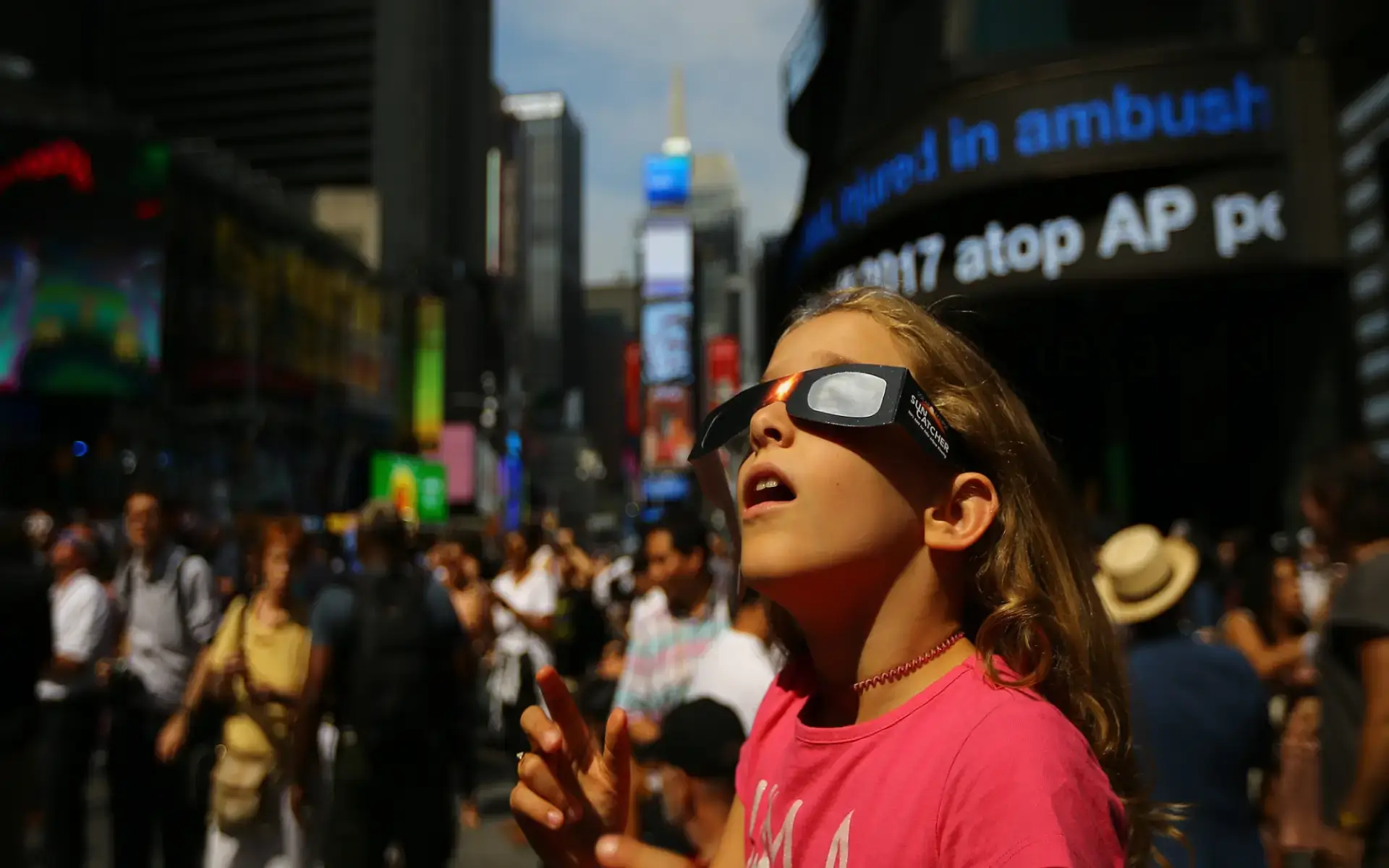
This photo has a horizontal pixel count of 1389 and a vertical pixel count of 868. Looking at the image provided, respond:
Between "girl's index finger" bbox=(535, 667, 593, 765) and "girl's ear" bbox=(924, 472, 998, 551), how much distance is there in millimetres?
569

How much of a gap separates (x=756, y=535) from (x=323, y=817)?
5086 mm

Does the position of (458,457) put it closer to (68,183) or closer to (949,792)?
(68,183)

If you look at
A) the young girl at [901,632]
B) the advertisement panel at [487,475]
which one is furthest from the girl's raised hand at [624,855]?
the advertisement panel at [487,475]

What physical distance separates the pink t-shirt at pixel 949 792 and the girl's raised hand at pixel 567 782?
245 millimetres

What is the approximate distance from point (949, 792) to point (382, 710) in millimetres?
4544

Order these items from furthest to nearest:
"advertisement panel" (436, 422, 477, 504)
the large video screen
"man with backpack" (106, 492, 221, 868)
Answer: "advertisement panel" (436, 422, 477, 504), the large video screen, "man with backpack" (106, 492, 221, 868)

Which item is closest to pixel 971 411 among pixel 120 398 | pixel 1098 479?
pixel 1098 479

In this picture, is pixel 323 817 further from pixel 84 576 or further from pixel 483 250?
pixel 483 250

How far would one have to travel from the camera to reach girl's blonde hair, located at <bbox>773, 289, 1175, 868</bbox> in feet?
5.12

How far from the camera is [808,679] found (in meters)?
1.84

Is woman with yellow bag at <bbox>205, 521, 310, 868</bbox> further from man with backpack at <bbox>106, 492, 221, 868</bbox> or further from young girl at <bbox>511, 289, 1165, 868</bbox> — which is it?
young girl at <bbox>511, 289, 1165, 868</bbox>

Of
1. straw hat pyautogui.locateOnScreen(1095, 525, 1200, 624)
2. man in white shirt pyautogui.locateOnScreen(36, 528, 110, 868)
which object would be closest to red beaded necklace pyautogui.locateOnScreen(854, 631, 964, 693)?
straw hat pyautogui.locateOnScreen(1095, 525, 1200, 624)

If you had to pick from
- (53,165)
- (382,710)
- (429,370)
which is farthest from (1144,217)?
(429,370)

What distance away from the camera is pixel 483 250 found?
4124 inches
